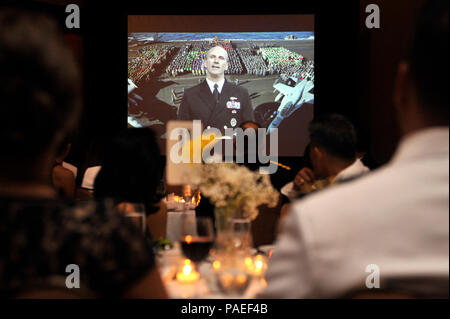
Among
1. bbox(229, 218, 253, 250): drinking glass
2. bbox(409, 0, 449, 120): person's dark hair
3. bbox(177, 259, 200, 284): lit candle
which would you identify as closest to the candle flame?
bbox(177, 259, 200, 284): lit candle

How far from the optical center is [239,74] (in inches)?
309

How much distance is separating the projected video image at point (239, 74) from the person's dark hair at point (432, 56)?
22.5ft

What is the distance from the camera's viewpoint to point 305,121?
25.8 feet

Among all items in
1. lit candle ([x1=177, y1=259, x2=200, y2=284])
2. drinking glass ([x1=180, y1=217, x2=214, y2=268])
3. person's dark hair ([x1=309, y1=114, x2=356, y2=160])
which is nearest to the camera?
drinking glass ([x1=180, y1=217, x2=214, y2=268])

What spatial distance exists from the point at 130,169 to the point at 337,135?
1293 mm

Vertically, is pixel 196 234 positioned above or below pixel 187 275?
above

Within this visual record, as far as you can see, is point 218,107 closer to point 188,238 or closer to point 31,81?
point 188,238

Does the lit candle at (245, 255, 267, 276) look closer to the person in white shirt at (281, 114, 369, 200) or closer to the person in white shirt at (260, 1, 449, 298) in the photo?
the person in white shirt at (281, 114, 369, 200)

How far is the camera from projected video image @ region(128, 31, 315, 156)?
7.77 m

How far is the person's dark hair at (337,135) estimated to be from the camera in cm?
317

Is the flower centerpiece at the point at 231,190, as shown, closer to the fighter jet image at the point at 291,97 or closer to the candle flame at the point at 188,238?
the candle flame at the point at 188,238

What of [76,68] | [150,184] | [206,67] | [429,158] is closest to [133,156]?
[150,184]

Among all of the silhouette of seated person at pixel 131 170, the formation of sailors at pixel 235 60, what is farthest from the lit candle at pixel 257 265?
the formation of sailors at pixel 235 60

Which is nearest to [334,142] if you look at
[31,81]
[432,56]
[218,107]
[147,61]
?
[432,56]
